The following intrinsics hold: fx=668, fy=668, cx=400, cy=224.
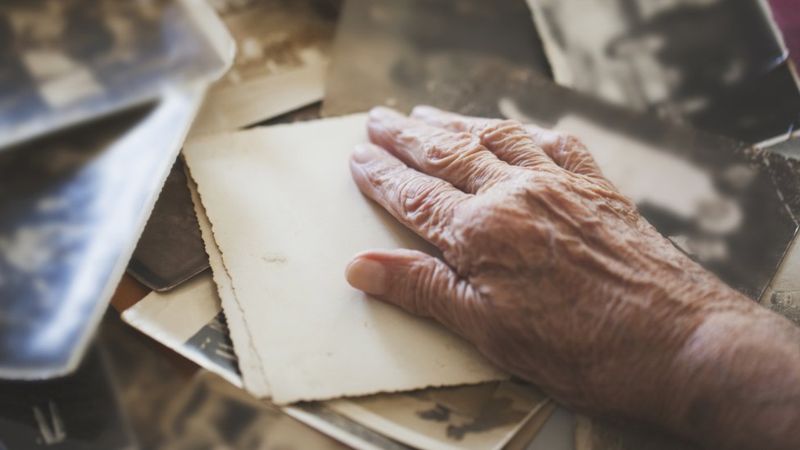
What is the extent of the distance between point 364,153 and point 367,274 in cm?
28

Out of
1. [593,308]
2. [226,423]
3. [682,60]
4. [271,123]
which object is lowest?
[226,423]

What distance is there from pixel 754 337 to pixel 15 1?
1288mm

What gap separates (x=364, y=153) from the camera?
47.3 inches

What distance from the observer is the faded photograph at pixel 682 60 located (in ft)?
4.61

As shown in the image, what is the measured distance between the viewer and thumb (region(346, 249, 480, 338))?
97 centimetres

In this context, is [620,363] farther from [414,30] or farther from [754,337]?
[414,30]

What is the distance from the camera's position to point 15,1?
1.16m

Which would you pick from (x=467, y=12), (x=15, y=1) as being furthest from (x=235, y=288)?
(x=467, y=12)

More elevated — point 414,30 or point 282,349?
point 414,30

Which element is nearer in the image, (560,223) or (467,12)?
(560,223)

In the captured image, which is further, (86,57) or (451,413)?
(86,57)

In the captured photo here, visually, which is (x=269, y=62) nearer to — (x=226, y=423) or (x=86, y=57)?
(x=86, y=57)

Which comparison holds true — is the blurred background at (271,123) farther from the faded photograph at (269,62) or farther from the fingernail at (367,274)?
the fingernail at (367,274)

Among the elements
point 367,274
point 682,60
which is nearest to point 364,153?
point 367,274
